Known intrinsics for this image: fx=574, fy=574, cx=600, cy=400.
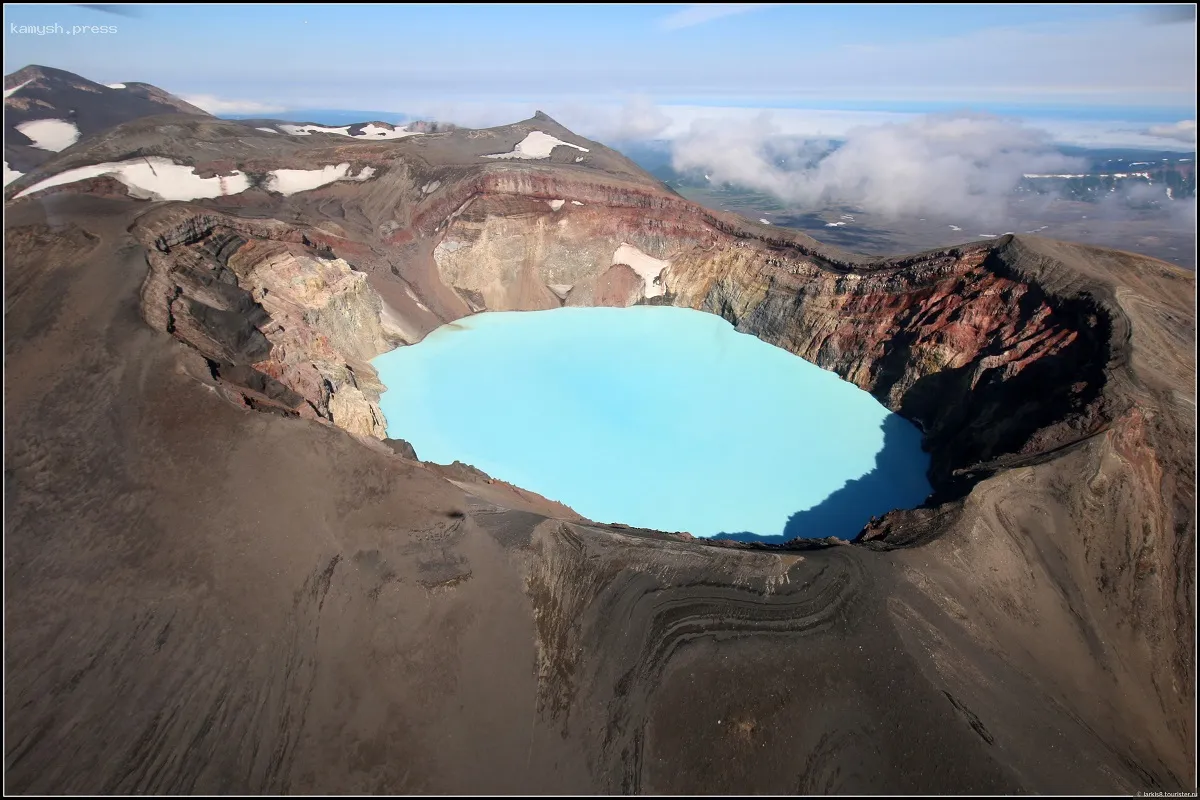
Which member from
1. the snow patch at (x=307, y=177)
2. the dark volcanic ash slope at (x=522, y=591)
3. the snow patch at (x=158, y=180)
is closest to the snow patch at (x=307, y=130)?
the snow patch at (x=307, y=177)

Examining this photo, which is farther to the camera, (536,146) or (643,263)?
(536,146)

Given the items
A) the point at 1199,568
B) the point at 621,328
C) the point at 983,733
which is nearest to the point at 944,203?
the point at 621,328

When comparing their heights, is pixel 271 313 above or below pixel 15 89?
below

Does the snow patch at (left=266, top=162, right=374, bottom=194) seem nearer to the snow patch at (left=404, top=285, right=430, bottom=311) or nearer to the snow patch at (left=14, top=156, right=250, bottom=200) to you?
the snow patch at (left=14, top=156, right=250, bottom=200)

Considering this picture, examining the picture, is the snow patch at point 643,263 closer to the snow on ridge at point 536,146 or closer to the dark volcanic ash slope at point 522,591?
the snow on ridge at point 536,146

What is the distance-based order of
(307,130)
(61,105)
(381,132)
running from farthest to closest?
(61,105) → (381,132) → (307,130)

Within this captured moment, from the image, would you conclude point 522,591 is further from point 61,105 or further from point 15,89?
point 15,89

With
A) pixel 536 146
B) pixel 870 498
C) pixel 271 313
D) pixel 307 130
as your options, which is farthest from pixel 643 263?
pixel 307 130

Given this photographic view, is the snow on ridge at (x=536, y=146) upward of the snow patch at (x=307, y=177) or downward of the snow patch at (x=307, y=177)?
upward
